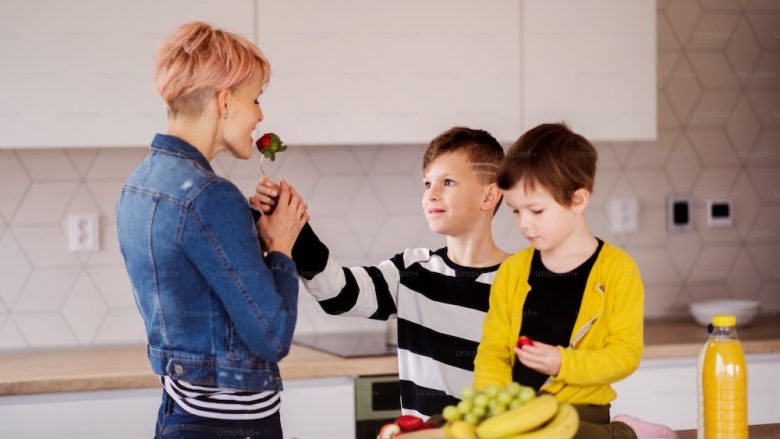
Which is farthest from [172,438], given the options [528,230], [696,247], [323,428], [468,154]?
[696,247]

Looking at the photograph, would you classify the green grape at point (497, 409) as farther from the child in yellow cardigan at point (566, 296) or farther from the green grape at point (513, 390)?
the child in yellow cardigan at point (566, 296)

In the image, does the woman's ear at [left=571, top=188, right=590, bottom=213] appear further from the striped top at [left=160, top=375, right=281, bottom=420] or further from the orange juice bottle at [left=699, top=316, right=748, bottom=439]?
the striped top at [left=160, top=375, right=281, bottom=420]

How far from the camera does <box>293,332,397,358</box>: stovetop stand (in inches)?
102

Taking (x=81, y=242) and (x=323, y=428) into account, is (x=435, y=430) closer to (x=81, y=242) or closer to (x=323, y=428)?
(x=323, y=428)

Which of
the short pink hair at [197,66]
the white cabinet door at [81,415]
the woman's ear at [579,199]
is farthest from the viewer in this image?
the white cabinet door at [81,415]

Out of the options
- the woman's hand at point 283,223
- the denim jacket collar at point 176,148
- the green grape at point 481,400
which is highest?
the denim jacket collar at point 176,148

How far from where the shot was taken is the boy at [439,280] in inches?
69.7

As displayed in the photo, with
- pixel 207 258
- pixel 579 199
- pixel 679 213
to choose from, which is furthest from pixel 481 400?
pixel 679 213

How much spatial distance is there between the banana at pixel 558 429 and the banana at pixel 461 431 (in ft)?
0.15

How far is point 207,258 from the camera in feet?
4.66

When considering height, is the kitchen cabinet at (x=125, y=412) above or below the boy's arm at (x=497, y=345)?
below

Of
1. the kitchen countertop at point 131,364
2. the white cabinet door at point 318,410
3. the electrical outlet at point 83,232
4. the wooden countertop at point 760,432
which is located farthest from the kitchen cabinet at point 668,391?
the electrical outlet at point 83,232

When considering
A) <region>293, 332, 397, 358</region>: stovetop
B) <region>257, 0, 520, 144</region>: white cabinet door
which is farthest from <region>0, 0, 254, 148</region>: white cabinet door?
<region>293, 332, 397, 358</region>: stovetop

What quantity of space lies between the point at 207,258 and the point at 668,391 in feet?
5.72
